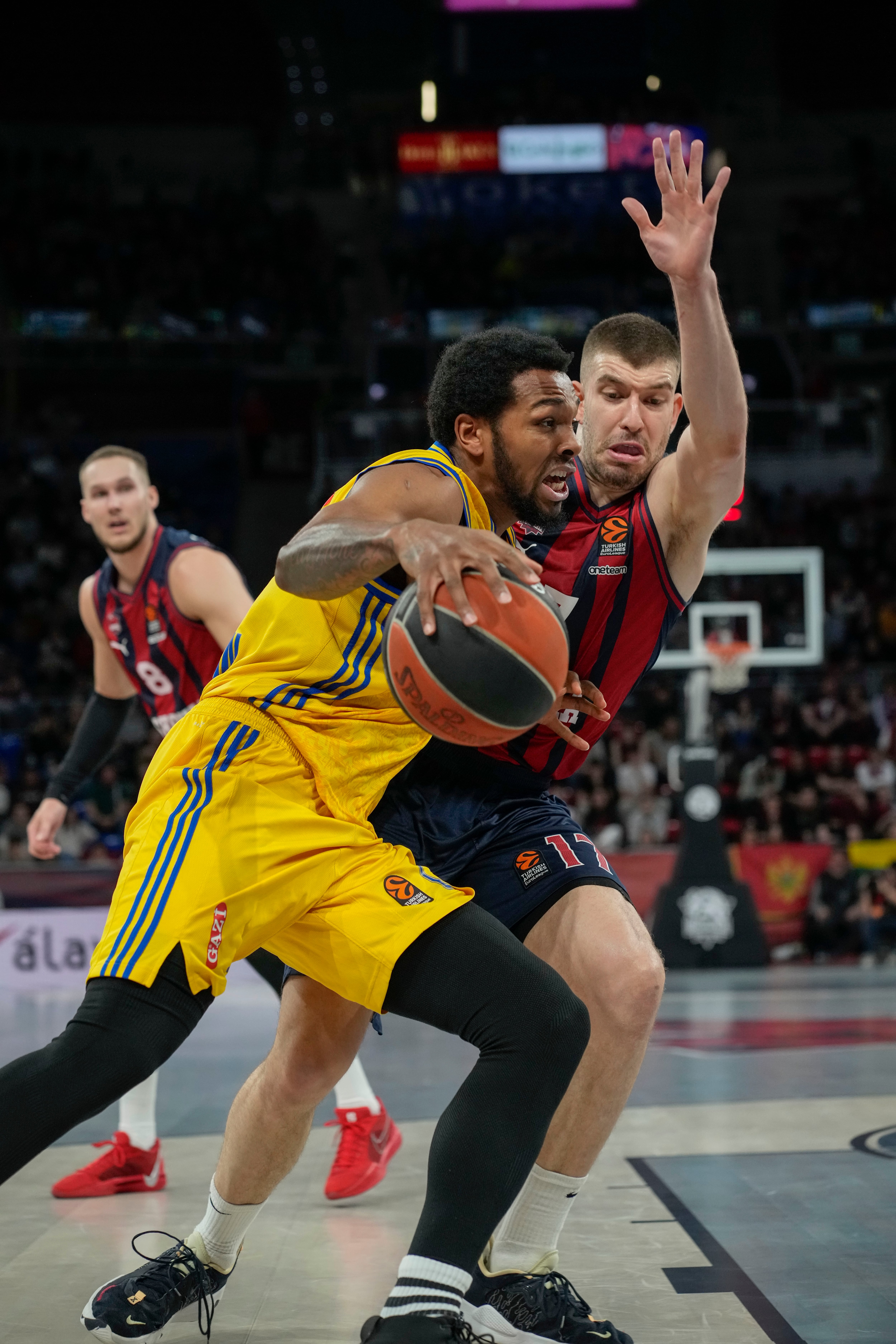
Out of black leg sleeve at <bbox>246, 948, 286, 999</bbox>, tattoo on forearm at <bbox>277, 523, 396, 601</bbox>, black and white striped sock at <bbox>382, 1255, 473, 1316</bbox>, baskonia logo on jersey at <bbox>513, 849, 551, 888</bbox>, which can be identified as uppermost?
tattoo on forearm at <bbox>277, 523, 396, 601</bbox>

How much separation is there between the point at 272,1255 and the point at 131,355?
773 inches

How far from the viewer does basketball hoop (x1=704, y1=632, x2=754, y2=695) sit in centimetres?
1266

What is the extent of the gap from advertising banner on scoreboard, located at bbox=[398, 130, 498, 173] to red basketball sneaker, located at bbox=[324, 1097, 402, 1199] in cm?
2146

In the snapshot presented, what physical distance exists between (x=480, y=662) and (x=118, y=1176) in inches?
110

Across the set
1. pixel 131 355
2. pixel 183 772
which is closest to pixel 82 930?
pixel 183 772

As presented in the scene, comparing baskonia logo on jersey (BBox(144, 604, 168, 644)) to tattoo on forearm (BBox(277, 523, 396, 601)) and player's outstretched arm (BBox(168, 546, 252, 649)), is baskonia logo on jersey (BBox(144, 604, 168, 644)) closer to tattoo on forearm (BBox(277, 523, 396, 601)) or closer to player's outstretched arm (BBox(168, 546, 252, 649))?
player's outstretched arm (BBox(168, 546, 252, 649))

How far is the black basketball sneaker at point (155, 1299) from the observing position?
2.86 metres

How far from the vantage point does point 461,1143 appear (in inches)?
102

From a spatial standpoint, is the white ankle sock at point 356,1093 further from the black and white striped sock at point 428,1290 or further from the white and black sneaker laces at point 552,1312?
the black and white striped sock at point 428,1290

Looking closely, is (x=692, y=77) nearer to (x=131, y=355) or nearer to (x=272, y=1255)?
(x=131, y=355)

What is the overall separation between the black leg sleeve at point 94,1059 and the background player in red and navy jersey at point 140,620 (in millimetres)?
2072

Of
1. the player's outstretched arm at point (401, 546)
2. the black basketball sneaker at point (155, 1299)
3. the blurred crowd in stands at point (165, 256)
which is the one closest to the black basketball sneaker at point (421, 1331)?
the black basketball sneaker at point (155, 1299)

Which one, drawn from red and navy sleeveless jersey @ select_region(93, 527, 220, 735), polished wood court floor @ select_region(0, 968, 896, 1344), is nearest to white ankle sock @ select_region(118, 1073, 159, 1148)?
polished wood court floor @ select_region(0, 968, 896, 1344)

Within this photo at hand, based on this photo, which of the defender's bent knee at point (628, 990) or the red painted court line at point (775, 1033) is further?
the red painted court line at point (775, 1033)
